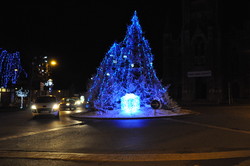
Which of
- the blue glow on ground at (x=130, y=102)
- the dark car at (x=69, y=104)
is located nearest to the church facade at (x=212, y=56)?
the dark car at (x=69, y=104)

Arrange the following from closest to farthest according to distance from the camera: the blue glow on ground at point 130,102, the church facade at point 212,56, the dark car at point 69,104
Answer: the blue glow on ground at point 130,102 < the dark car at point 69,104 < the church facade at point 212,56

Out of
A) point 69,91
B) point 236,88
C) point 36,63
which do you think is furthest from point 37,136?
point 69,91

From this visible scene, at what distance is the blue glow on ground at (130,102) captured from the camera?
19844 mm

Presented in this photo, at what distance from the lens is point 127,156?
7.40 meters

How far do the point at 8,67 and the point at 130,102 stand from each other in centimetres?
2373

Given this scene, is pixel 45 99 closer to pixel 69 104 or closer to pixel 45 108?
pixel 45 108

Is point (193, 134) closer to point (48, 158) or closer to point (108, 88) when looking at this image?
point (48, 158)

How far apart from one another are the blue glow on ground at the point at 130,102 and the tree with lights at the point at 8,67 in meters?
21.6

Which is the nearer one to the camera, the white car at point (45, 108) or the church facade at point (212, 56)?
the white car at point (45, 108)

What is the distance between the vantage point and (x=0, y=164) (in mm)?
6820

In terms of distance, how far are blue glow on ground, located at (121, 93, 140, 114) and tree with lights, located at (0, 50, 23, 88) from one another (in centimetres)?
2158

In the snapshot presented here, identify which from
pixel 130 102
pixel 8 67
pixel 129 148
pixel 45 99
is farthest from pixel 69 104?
pixel 129 148

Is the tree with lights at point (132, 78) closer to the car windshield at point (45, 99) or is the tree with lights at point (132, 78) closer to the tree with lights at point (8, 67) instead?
the car windshield at point (45, 99)

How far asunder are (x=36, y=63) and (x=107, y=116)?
64.0 ft
